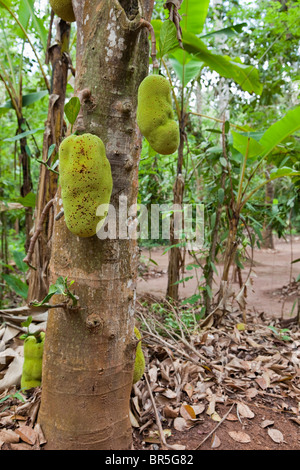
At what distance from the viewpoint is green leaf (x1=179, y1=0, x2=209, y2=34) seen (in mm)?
2121

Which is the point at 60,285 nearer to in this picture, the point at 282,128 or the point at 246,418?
the point at 246,418

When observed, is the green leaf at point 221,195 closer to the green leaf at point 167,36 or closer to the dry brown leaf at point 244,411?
the dry brown leaf at point 244,411

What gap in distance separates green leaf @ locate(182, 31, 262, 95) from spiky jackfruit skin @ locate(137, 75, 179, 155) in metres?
1.42

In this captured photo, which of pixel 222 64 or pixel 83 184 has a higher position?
pixel 222 64

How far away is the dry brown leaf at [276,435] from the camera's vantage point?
1.09m

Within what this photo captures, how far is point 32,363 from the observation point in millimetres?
1167

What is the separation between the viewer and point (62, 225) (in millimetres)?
934

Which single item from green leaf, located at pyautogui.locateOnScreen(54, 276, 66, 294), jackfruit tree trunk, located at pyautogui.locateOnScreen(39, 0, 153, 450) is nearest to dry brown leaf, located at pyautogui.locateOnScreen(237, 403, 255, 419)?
jackfruit tree trunk, located at pyautogui.locateOnScreen(39, 0, 153, 450)

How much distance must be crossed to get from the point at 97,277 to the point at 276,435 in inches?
31.4

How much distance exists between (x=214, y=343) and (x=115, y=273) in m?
1.14

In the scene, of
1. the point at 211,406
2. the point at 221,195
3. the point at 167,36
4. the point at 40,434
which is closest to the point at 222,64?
the point at 221,195

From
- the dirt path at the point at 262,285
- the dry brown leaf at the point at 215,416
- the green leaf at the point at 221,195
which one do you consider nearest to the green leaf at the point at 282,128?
the green leaf at the point at 221,195
